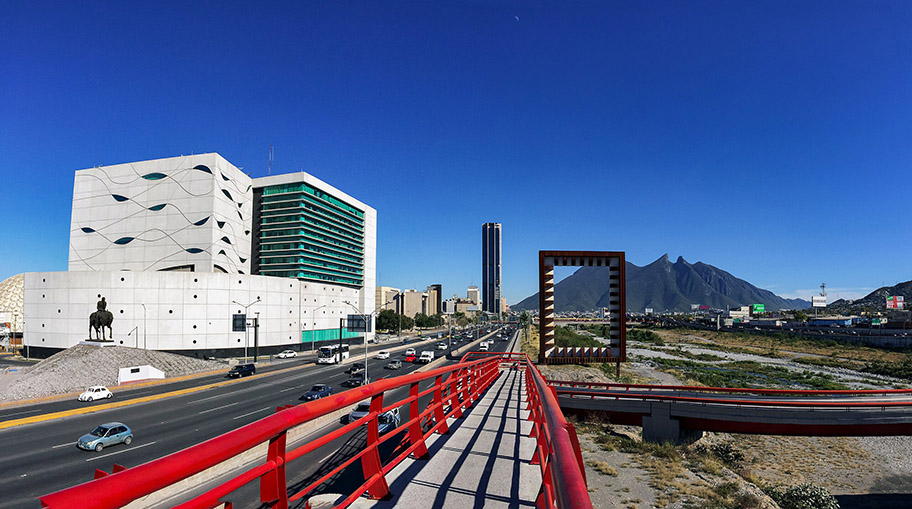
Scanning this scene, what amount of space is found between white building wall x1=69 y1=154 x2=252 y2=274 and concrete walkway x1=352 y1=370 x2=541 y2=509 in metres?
86.8

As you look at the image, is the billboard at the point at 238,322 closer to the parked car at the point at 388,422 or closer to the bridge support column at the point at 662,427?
the parked car at the point at 388,422

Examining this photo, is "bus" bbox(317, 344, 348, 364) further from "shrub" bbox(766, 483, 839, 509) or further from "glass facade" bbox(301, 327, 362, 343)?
"shrub" bbox(766, 483, 839, 509)

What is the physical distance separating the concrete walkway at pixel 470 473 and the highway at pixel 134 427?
18.2m

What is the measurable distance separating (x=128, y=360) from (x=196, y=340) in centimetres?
1978

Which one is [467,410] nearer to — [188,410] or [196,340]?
[188,410]

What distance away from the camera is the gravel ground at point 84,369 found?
38594mm

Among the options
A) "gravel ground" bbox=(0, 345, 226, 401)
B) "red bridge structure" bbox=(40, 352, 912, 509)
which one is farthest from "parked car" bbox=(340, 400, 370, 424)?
"gravel ground" bbox=(0, 345, 226, 401)

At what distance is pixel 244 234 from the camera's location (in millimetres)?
94812

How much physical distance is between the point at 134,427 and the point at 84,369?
81.3 ft

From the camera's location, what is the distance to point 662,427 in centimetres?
2162

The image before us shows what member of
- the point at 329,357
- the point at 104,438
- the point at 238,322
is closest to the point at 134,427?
the point at 104,438

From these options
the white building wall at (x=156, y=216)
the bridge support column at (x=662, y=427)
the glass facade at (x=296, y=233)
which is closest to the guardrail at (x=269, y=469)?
the bridge support column at (x=662, y=427)

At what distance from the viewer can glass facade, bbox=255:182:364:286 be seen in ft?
319

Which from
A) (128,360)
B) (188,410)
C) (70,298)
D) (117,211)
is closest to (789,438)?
(188,410)
